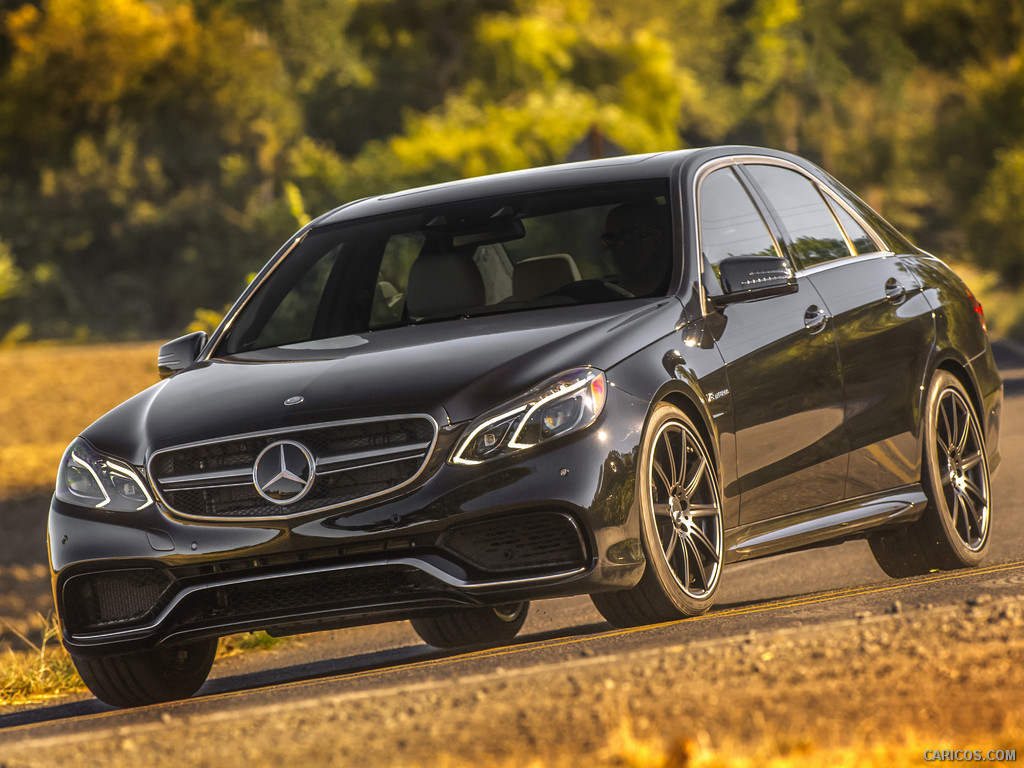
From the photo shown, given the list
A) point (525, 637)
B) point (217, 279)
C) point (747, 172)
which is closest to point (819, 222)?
point (747, 172)

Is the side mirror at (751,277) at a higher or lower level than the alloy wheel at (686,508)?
higher

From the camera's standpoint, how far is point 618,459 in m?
5.55

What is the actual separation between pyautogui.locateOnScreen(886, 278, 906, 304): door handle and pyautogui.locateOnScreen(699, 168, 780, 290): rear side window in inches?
27.5

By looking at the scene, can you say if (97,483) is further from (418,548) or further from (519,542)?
(519,542)

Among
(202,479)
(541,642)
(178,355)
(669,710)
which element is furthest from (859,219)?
(669,710)

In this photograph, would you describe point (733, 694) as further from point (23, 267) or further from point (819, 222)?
point (23, 267)

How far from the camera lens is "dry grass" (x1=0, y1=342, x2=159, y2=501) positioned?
20.9 meters

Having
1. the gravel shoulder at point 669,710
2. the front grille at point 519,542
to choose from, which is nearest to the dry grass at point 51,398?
the front grille at point 519,542

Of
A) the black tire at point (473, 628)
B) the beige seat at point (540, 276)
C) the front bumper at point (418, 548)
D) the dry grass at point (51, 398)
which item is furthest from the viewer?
the dry grass at point (51, 398)

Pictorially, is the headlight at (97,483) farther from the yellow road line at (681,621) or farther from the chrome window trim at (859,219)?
the chrome window trim at (859,219)

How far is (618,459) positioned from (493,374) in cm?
47

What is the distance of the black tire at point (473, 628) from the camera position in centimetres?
743

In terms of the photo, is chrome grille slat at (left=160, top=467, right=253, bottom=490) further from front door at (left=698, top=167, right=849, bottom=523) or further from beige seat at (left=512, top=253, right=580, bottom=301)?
front door at (left=698, top=167, right=849, bottom=523)

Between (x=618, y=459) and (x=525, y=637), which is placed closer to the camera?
(x=618, y=459)
